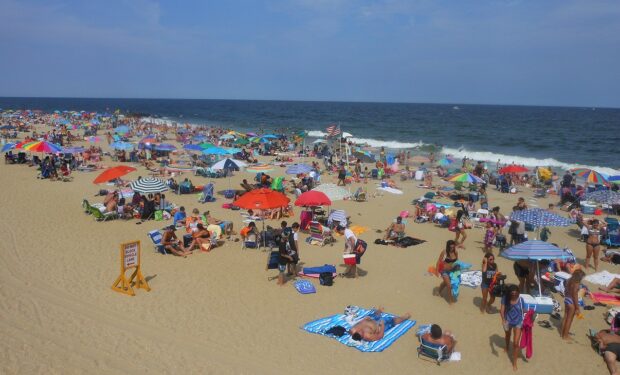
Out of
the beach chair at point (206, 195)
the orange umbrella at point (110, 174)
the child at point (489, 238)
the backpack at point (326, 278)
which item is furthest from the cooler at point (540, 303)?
the orange umbrella at point (110, 174)

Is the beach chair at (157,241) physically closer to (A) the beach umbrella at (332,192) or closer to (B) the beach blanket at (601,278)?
(A) the beach umbrella at (332,192)

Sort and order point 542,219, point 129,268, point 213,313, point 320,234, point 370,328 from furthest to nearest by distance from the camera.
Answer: point 320,234 < point 542,219 < point 129,268 < point 213,313 < point 370,328

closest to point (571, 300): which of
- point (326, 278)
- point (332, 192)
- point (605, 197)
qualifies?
point (326, 278)

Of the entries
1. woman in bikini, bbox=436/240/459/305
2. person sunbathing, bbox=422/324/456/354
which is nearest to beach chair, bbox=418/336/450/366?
person sunbathing, bbox=422/324/456/354

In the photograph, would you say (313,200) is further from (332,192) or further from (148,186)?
(148,186)

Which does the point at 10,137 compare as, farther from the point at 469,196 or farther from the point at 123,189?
the point at 469,196

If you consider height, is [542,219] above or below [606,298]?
above

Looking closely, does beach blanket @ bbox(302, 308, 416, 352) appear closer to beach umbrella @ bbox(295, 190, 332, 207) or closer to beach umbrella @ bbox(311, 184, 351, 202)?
beach umbrella @ bbox(295, 190, 332, 207)
